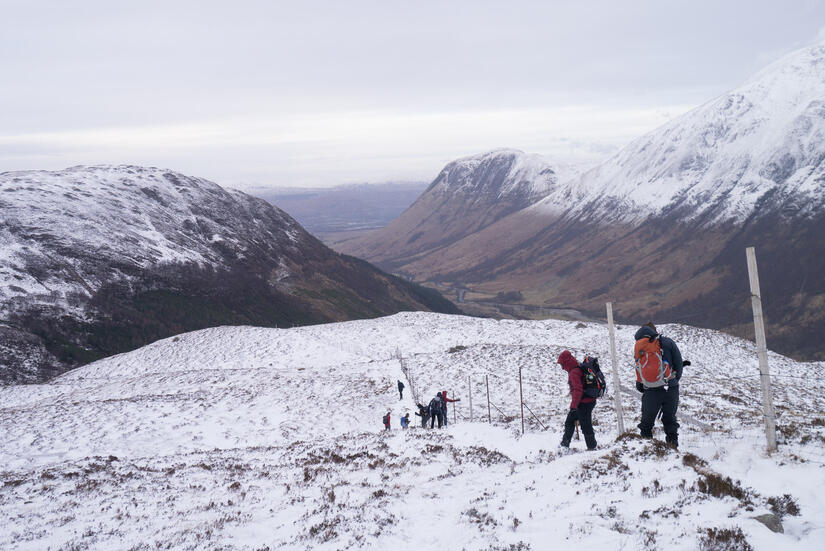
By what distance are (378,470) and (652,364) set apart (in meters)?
8.15

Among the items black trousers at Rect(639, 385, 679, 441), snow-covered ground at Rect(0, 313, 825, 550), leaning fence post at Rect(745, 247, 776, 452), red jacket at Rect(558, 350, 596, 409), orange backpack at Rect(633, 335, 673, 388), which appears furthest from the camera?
red jacket at Rect(558, 350, 596, 409)

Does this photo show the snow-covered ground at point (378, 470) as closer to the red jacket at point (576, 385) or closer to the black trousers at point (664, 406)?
the black trousers at point (664, 406)

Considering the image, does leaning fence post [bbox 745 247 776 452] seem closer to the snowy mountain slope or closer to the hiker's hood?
the hiker's hood

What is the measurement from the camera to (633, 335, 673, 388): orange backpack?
10.7 m

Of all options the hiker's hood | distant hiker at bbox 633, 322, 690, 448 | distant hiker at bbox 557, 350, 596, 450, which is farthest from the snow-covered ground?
the hiker's hood

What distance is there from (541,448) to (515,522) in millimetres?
6626

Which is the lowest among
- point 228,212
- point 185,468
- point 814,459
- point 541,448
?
point 185,468

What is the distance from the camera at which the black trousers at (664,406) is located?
1085cm

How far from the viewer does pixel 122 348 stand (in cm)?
6216

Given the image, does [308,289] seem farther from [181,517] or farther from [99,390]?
[181,517]

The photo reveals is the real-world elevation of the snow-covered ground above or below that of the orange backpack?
below

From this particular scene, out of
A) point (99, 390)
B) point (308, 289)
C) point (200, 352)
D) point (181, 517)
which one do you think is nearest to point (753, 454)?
point (181, 517)

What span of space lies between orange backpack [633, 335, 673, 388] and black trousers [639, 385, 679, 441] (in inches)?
9.3

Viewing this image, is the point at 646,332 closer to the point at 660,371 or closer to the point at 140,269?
the point at 660,371
